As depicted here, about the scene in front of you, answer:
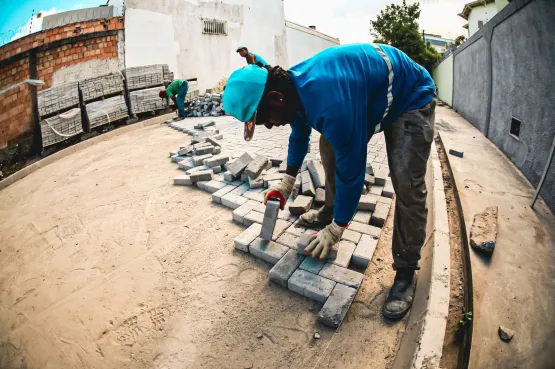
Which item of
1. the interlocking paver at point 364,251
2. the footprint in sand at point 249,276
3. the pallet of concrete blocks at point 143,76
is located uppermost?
the pallet of concrete blocks at point 143,76

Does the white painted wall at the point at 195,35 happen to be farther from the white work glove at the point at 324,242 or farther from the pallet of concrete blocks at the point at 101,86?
the white work glove at the point at 324,242

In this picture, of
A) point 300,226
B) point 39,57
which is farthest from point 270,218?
point 39,57

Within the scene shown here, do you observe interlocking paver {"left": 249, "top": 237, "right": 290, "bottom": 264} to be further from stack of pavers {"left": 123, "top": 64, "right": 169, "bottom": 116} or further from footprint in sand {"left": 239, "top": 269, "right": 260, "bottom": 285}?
stack of pavers {"left": 123, "top": 64, "right": 169, "bottom": 116}

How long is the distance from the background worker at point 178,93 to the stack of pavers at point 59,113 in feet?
7.34

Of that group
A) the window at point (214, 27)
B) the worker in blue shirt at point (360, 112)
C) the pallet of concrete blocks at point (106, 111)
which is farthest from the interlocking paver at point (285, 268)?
the window at point (214, 27)

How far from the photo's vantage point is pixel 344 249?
2621 mm

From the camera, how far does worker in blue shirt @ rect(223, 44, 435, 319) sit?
1.68 meters

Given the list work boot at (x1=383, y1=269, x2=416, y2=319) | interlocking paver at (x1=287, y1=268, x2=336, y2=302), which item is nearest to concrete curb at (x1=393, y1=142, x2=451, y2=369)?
work boot at (x1=383, y1=269, x2=416, y2=319)

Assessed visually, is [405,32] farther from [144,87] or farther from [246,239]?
[246,239]

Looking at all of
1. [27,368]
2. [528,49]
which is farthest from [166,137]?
[528,49]

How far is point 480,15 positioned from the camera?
20.9 metres

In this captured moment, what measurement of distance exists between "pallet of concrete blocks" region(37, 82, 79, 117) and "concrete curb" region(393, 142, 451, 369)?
8.63 meters

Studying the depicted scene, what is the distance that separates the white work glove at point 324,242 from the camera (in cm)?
229

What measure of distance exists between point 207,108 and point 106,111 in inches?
121
